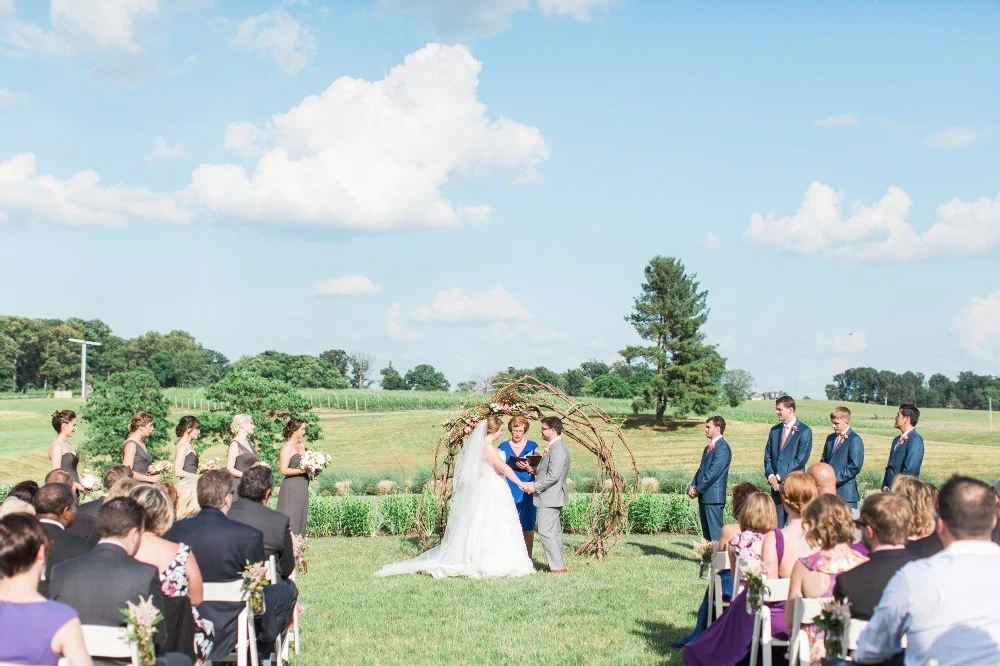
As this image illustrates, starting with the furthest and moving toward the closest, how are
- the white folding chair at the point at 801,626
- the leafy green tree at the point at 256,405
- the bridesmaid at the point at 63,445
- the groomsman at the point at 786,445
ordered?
the leafy green tree at the point at 256,405, the groomsman at the point at 786,445, the bridesmaid at the point at 63,445, the white folding chair at the point at 801,626

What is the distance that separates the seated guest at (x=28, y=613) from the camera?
376cm

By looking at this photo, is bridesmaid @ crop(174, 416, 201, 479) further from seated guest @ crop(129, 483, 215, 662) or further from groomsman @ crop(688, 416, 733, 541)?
groomsman @ crop(688, 416, 733, 541)

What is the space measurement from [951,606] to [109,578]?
12.4ft

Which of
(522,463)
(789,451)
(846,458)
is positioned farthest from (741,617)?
(522,463)

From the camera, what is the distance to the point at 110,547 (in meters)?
4.62

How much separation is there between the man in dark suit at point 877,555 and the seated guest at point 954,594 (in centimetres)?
67

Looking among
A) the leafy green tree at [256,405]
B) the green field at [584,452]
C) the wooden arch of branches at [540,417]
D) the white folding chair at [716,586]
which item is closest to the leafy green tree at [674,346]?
the green field at [584,452]

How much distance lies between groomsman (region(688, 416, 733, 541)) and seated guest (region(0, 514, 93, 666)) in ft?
29.3

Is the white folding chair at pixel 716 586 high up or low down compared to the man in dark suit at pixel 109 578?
down

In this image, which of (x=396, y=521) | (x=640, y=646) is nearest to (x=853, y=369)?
(x=396, y=521)

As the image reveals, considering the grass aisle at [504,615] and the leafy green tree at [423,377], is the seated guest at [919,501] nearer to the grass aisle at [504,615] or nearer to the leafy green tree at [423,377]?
the grass aisle at [504,615]

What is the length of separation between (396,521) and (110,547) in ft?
39.5

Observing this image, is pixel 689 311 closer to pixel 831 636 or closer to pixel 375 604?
pixel 375 604

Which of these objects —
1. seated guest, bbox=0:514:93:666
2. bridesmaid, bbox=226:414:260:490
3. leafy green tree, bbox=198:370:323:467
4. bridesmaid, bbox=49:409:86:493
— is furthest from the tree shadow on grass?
leafy green tree, bbox=198:370:323:467
